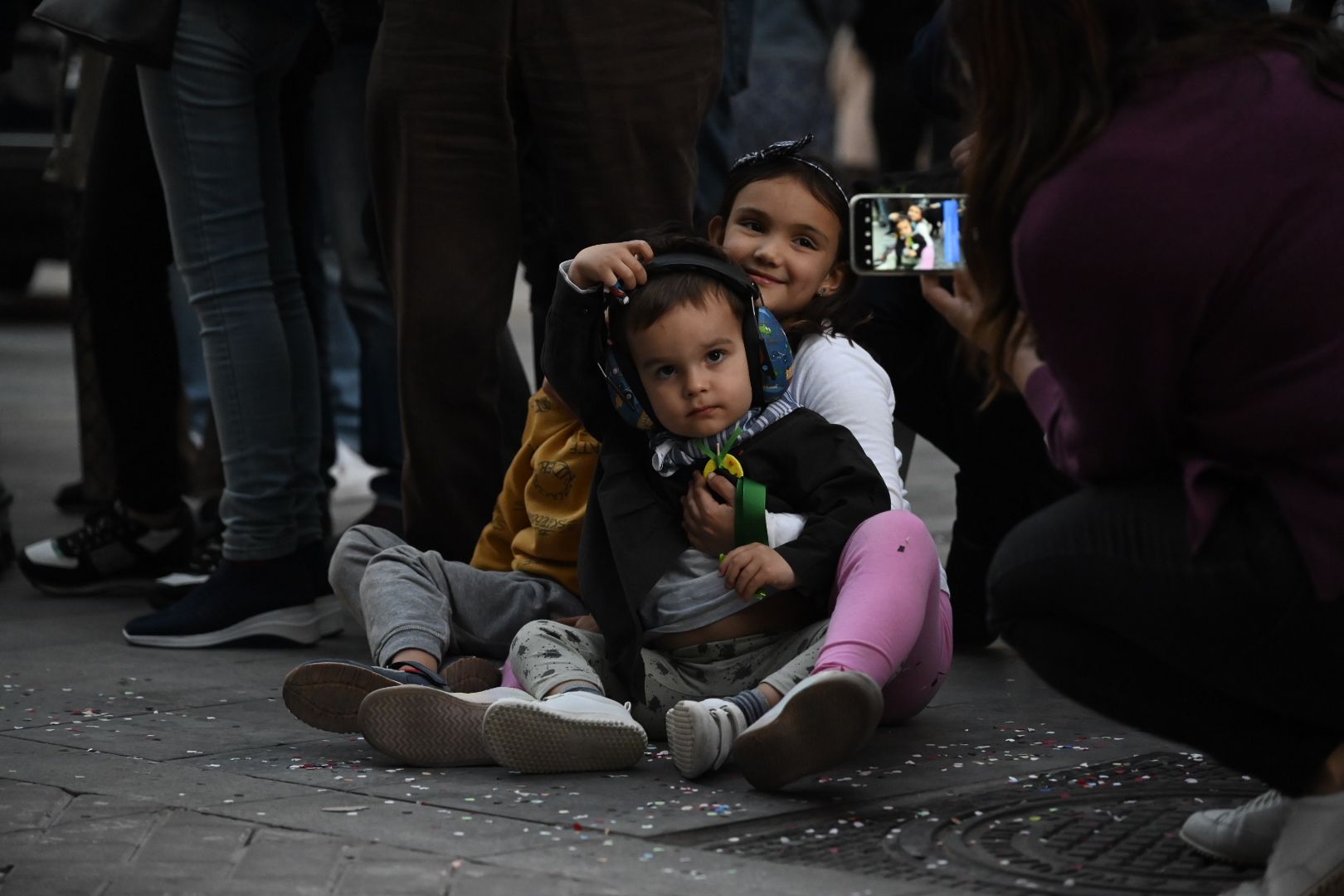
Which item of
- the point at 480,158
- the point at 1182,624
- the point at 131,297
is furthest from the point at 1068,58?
the point at 131,297

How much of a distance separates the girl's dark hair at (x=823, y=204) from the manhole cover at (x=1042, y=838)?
3.20ft

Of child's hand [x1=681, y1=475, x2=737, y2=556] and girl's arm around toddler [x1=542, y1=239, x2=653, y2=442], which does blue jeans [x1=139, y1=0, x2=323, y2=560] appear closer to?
girl's arm around toddler [x1=542, y1=239, x2=653, y2=442]

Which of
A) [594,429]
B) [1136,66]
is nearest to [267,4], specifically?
[594,429]

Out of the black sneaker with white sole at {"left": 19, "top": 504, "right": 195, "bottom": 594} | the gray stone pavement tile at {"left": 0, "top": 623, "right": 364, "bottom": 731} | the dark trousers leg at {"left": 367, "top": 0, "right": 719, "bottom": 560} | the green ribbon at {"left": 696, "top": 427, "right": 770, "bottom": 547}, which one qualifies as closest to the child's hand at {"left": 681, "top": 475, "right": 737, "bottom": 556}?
the green ribbon at {"left": 696, "top": 427, "right": 770, "bottom": 547}

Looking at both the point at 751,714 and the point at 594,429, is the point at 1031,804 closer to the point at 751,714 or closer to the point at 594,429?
the point at 751,714

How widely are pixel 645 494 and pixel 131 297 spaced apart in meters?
1.70

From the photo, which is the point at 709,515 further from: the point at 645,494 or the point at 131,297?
the point at 131,297

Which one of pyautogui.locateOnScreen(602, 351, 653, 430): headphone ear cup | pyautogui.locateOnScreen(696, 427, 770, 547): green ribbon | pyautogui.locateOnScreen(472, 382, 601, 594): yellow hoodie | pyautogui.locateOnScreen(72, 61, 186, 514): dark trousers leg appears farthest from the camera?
pyautogui.locateOnScreen(72, 61, 186, 514): dark trousers leg

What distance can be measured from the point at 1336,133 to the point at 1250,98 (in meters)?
0.10

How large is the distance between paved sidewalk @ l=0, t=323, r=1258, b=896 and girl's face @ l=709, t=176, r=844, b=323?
76 cm

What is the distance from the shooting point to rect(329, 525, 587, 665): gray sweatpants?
3.48 metres

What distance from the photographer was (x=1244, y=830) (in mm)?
2412

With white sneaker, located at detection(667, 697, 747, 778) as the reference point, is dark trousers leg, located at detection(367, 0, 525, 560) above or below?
above

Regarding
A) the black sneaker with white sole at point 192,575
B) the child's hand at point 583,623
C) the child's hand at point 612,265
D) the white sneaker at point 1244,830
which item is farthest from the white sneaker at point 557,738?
the black sneaker with white sole at point 192,575
